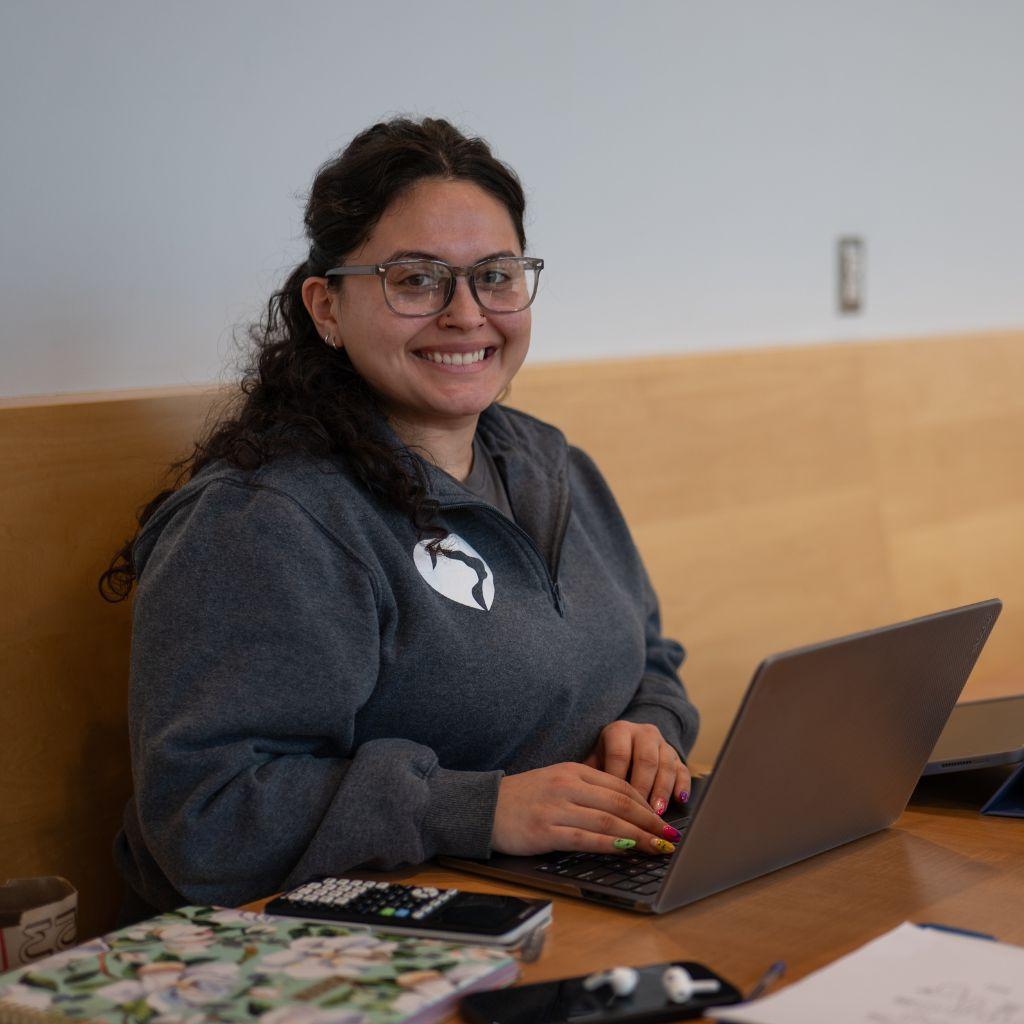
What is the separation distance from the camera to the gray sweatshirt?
117cm

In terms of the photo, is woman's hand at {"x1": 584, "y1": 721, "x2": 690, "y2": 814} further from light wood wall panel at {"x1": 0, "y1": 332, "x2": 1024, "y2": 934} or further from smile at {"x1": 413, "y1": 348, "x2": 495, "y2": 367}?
light wood wall panel at {"x1": 0, "y1": 332, "x2": 1024, "y2": 934}

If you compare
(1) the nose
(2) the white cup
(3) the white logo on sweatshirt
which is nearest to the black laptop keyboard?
(3) the white logo on sweatshirt

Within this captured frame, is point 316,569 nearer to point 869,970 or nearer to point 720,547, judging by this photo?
point 869,970

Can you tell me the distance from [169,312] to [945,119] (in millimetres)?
1794

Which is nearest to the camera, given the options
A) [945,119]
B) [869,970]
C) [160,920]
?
[869,970]

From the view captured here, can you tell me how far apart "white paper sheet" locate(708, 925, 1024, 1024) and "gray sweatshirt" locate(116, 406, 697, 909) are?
36cm

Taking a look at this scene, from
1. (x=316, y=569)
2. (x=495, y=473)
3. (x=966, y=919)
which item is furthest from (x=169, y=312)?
(x=966, y=919)

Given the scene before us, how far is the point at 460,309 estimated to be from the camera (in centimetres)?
141

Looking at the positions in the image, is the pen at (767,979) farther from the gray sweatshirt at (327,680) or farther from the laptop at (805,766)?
the gray sweatshirt at (327,680)

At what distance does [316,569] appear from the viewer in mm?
1245

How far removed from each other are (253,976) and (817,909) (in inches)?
16.2

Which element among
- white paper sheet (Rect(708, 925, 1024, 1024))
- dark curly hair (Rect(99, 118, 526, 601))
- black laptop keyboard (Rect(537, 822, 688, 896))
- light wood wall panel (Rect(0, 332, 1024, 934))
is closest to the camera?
white paper sheet (Rect(708, 925, 1024, 1024))

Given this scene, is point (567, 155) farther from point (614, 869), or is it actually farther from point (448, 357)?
point (614, 869)

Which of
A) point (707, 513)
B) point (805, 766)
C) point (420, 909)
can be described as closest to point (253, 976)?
point (420, 909)
